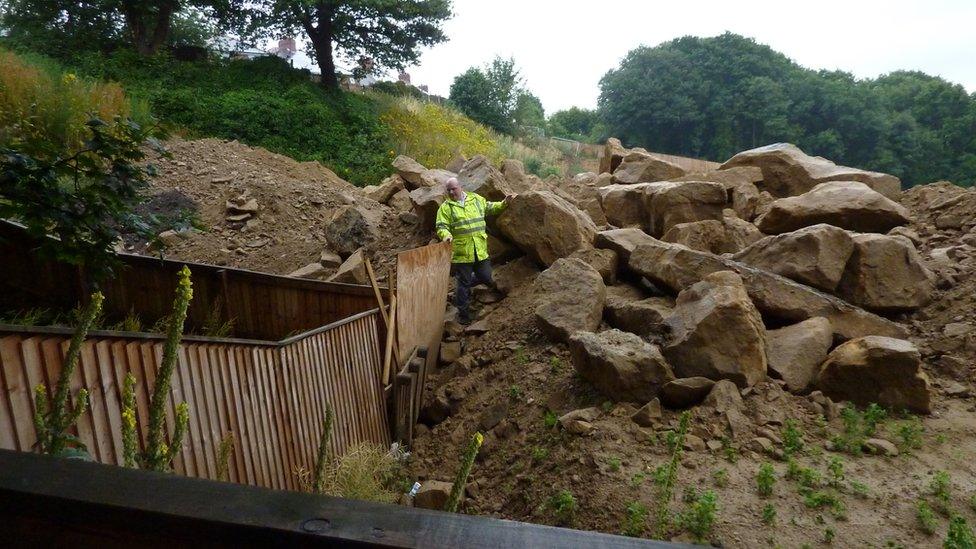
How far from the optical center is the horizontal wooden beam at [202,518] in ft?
2.48

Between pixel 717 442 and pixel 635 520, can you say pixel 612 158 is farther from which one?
pixel 635 520

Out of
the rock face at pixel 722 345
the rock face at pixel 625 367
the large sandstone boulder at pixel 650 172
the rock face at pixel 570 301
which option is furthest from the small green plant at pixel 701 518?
the large sandstone boulder at pixel 650 172

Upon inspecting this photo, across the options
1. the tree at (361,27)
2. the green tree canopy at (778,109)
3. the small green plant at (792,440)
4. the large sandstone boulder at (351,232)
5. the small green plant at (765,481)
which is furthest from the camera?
the tree at (361,27)

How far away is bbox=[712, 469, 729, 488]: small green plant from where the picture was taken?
13.4 feet

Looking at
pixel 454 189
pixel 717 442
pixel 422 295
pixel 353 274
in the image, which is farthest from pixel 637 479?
pixel 353 274

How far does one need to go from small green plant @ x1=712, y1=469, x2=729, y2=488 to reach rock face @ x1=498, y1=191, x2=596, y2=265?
426cm

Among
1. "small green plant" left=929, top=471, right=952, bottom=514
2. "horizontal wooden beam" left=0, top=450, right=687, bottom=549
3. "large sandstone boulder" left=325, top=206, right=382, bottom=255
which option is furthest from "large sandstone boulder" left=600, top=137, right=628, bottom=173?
"horizontal wooden beam" left=0, top=450, right=687, bottom=549

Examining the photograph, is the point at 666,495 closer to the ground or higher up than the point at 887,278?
closer to the ground

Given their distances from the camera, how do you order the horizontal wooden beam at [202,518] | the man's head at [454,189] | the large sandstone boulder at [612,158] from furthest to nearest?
the large sandstone boulder at [612,158] → the man's head at [454,189] → the horizontal wooden beam at [202,518]

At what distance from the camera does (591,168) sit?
27.5 m

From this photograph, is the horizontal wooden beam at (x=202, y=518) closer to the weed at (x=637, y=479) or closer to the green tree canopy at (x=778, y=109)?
the weed at (x=637, y=479)

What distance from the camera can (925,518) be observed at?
12.1 feet

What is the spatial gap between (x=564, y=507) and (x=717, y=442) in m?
1.27

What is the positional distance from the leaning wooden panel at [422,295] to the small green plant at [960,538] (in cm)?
435
